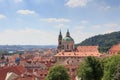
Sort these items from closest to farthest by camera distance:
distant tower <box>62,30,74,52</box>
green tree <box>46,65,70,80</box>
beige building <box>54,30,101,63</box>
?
green tree <box>46,65,70,80</box> → beige building <box>54,30,101,63</box> → distant tower <box>62,30,74,52</box>

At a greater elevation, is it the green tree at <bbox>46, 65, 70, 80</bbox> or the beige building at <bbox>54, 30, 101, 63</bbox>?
the beige building at <bbox>54, 30, 101, 63</bbox>

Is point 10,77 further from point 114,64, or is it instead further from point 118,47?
point 118,47

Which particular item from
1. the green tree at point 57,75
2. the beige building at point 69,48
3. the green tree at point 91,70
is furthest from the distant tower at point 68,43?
the green tree at point 57,75

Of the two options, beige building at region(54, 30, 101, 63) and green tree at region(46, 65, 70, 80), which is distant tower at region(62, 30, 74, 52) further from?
green tree at region(46, 65, 70, 80)

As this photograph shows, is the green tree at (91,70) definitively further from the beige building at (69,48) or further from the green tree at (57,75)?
the beige building at (69,48)

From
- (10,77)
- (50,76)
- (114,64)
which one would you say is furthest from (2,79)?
(114,64)

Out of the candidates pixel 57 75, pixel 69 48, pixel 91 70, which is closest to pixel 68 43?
pixel 69 48

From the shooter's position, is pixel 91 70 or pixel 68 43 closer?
pixel 91 70

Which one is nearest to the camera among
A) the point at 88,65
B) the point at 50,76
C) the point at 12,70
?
the point at 50,76

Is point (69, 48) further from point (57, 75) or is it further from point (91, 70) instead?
point (57, 75)

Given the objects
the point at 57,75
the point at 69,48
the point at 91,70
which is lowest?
the point at 57,75

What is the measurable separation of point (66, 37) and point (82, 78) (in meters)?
75.4

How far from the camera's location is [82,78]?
53.9 meters

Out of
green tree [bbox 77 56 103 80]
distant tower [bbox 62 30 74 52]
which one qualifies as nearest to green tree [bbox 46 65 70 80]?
green tree [bbox 77 56 103 80]
